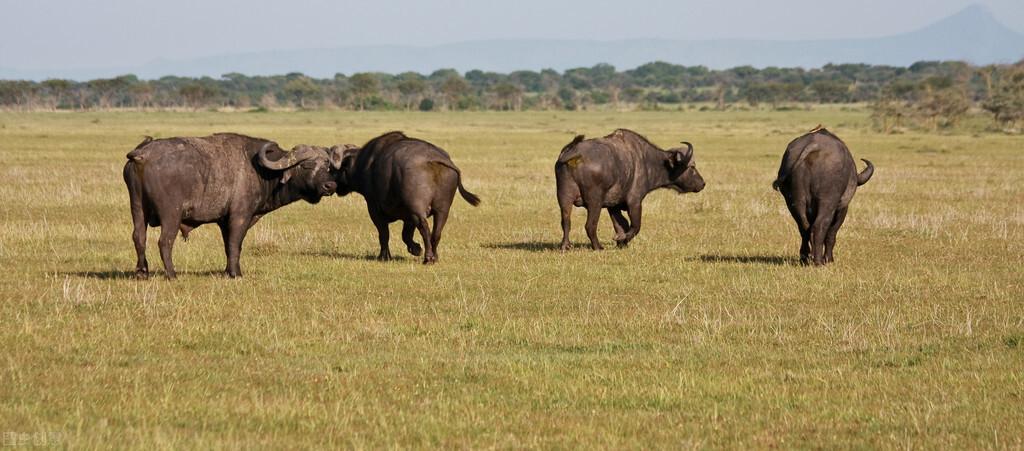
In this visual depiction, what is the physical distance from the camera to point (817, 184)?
51.2 feet

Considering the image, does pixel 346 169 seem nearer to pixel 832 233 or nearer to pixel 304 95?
pixel 832 233

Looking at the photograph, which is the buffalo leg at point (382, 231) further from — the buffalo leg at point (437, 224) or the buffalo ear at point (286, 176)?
the buffalo ear at point (286, 176)

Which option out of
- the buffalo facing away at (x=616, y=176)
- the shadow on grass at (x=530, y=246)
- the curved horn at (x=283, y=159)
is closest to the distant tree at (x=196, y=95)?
the shadow on grass at (x=530, y=246)

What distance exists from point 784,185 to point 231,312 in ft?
24.1

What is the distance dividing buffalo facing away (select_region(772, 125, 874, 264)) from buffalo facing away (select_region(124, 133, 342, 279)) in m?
5.50

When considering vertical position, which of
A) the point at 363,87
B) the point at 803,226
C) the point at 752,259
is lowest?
the point at 363,87

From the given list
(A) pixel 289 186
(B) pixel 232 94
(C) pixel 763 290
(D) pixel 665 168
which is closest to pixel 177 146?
(A) pixel 289 186

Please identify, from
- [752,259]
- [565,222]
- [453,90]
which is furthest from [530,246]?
[453,90]

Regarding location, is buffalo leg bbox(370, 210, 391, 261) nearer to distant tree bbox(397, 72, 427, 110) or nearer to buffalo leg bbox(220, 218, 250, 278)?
buffalo leg bbox(220, 218, 250, 278)

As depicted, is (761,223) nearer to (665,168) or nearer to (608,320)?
(665,168)

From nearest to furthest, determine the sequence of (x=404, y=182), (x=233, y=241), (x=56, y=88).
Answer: (x=233, y=241)
(x=404, y=182)
(x=56, y=88)

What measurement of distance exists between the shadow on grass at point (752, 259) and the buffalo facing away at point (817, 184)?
0.50 m

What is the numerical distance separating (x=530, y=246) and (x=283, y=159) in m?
4.90

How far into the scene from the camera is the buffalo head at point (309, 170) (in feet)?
48.3
